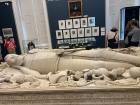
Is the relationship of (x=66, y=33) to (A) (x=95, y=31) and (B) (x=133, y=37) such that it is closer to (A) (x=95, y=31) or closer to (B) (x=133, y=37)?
(A) (x=95, y=31)

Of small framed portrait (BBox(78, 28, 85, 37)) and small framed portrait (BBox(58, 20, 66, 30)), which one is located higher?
small framed portrait (BBox(58, 20, 66, 30))

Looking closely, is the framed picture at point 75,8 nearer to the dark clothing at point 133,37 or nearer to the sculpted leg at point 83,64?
the dark clothing at point 133,37

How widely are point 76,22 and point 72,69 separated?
12.6ft

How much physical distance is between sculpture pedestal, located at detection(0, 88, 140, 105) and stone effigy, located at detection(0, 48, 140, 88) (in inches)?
3.4

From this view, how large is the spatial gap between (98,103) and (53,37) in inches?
174

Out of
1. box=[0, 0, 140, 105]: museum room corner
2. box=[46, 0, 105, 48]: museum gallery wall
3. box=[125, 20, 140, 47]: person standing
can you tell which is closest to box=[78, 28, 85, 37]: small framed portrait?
box=[46, 0, 105, 48]: museum gallery wall

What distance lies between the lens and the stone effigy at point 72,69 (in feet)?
7.60

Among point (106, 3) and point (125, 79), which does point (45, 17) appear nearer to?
point (106, 3)

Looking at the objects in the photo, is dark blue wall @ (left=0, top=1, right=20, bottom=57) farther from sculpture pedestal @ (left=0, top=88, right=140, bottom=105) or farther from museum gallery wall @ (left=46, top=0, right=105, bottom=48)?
sculpture pedestal @ (left=0, top=88, right=140, bottom=105)

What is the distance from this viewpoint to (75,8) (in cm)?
618

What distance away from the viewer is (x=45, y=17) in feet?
20.7

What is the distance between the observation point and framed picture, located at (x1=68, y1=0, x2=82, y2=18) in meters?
6.16

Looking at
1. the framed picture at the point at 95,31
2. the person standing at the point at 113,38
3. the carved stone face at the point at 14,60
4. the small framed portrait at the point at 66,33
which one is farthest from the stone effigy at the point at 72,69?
the small framed portrait at the point at 66,33

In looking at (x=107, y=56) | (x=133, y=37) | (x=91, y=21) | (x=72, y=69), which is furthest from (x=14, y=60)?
(x=91, y=21)
